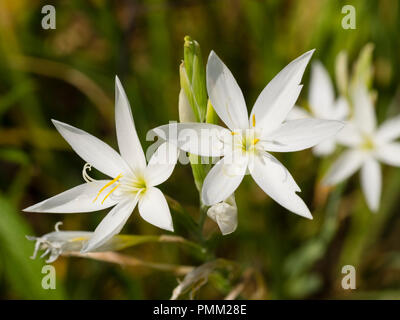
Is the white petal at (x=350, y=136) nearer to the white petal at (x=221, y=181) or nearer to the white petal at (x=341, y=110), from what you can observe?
the white petal at (x=341, y=110)

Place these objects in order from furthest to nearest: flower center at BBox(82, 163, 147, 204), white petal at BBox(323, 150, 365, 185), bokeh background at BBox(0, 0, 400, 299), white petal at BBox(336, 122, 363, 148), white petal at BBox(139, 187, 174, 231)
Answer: bokeh background at BBox(0, 0, 400, 299) < white petal at BBox(336, 122, 363, 148) < white petal at BBox(323, 150, 365, 185) < flower center at BBox(82, 163, 147, 204) < white petal at BBox(139, 187, 174, 231)

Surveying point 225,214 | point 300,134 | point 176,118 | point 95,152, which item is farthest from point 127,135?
point 176,118

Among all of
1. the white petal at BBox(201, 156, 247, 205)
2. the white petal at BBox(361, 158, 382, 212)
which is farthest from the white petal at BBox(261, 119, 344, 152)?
the white petal at BBox(361, 158, 382, 212)

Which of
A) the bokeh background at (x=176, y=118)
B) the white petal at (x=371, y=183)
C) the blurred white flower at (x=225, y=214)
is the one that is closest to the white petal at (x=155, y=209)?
the blurred white flower at (x=225, y=214)

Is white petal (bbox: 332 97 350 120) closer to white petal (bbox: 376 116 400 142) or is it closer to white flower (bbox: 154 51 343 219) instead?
white petal (bbox: 376 116 400 142)

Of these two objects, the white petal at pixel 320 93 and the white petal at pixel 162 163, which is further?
the white petal at pixel 320 93

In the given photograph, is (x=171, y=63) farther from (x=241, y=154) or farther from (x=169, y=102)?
(x=241, y=154)

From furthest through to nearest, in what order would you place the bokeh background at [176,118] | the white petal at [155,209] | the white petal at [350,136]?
the bokeh background at [176,118] < the white petal at [350,136] < the white petal at [155,209]

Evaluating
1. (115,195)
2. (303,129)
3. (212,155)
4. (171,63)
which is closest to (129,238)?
(115,195)
